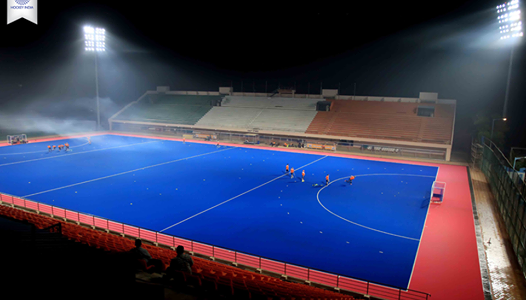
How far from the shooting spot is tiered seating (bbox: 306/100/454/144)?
3881 centimetres

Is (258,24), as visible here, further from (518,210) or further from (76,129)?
(518,210)

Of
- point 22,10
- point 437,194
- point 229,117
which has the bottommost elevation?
point 437,194

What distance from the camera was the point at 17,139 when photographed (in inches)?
1625

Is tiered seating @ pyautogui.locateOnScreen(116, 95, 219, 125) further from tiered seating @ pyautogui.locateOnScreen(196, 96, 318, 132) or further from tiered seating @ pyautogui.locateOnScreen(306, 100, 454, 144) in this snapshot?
tiered seating @ pyautogui.locateOnScreen(306, 100, 454, 144)

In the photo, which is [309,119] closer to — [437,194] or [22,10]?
[437,194]

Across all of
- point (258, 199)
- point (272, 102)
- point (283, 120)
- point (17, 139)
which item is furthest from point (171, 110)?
point (258, 199)

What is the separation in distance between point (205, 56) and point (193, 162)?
27761 mm

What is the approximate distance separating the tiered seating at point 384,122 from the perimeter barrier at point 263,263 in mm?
30967

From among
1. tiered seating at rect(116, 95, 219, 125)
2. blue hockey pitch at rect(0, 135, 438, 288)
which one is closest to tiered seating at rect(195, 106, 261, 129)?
tiered seating at rect(116, 95, 219, 125)

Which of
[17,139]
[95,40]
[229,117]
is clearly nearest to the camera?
[17,139]

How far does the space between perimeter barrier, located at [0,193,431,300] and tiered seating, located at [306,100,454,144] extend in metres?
31.0

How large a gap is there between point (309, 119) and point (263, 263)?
3653cm

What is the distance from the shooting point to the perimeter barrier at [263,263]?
10.2 metres

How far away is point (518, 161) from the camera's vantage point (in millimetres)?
21875
